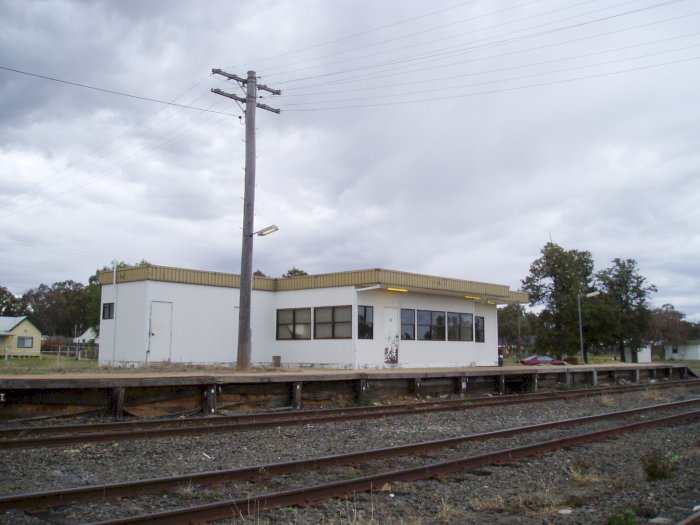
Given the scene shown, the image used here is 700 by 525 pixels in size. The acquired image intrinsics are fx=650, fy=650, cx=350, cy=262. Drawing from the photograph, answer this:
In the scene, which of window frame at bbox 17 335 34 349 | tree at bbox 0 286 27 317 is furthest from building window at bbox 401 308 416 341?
tree at bbox 0 286 27 317

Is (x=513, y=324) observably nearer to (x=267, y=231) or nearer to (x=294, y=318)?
(x=294, y=318)

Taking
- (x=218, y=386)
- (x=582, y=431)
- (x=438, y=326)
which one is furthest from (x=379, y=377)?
(x=438, y=326)

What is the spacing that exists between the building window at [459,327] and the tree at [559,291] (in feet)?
89.0

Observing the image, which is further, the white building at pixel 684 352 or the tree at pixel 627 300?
the white building at pixel 684 352

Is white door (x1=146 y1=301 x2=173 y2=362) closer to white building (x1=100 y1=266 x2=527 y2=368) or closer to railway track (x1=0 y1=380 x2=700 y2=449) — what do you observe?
white building (x1=100 y1=266 x2=527 y2=368)

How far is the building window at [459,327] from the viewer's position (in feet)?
97.2

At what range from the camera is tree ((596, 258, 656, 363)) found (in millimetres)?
56969

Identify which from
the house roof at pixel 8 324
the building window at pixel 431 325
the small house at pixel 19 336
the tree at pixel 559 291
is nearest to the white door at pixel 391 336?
the building window at pixel 431 325

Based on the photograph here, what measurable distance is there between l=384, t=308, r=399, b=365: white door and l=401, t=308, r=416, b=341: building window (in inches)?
17.0

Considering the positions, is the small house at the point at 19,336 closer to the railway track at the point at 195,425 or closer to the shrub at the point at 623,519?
the railway track at the point at 195,425

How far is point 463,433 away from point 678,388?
18733 mm

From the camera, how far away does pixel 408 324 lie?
1086 inches

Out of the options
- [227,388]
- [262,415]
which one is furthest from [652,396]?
[227,388]

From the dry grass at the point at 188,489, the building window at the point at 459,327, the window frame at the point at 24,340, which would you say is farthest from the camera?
the window frame at the point at 24,340
